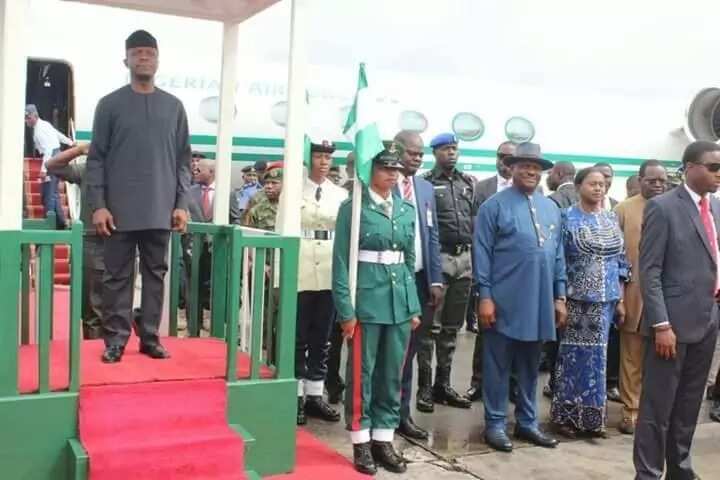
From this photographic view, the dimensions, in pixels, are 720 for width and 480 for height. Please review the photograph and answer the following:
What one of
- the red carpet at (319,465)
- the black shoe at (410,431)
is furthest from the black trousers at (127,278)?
the black shoe at (410,431)

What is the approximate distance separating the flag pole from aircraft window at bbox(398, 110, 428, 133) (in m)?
7.86

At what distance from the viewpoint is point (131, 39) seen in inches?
164

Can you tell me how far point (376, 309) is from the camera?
434 cm

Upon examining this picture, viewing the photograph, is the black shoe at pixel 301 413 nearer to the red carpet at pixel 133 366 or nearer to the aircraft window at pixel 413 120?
the red carpet at pixel 133 366

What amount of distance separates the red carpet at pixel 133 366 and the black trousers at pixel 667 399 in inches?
78.3

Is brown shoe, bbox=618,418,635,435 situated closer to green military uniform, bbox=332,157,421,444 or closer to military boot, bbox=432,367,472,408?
military boot, bbox=432,367,472,408

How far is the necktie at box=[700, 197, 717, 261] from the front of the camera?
13.4 feet

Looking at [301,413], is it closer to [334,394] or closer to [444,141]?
[334,394]

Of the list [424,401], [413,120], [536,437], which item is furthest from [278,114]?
[536,437]

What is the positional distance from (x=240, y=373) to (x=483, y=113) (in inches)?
378

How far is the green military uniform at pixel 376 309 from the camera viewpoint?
432 centimetres

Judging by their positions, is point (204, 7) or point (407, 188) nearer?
point (204, 7)

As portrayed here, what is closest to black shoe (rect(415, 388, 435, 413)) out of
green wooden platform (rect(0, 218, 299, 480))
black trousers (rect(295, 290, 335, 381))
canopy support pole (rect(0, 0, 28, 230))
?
black trousers (rect(295, 290, 335, 381))

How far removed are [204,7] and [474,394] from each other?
353cm
